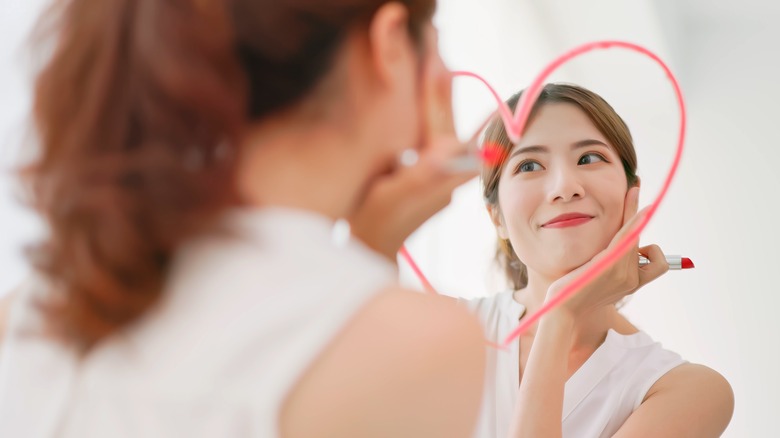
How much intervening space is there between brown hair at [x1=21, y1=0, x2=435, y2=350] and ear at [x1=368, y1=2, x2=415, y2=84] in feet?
0.06

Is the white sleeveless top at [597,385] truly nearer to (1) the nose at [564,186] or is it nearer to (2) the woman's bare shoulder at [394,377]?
(1) the nose at [564,186]

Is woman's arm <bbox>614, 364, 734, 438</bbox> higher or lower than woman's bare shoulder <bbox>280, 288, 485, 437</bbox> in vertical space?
lower

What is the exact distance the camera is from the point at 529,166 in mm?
1268

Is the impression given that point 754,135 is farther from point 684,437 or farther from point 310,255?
point 310,255

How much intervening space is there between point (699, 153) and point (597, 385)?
2024 mm

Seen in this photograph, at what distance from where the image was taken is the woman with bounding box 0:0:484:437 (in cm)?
48

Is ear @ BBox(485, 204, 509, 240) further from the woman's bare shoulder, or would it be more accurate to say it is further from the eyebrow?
the woman's bare shoulder

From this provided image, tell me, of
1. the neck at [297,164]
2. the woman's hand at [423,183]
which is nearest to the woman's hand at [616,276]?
the woman's hand at [423,183]

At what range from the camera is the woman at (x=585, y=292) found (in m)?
1.10

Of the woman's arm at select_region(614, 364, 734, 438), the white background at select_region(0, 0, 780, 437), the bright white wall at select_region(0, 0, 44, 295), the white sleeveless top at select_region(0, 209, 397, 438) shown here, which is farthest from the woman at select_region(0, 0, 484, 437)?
the white background at select_region(0, 0, 780, 437)

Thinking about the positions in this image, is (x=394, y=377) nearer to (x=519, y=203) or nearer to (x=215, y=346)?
(x=215, y=346)

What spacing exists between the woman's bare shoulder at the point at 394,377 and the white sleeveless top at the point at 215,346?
0.04 ft

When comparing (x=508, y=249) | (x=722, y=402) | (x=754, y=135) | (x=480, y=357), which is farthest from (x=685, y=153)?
(x=480, y=357)

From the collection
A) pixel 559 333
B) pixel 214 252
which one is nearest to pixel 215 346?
pixel 214 252
